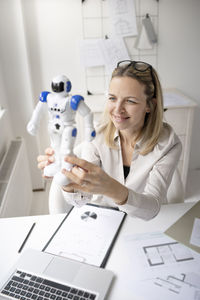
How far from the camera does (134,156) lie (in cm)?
119

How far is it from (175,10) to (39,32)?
3.66ft

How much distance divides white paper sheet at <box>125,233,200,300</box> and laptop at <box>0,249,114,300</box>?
10 cm

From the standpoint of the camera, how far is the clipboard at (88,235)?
0.88 metres

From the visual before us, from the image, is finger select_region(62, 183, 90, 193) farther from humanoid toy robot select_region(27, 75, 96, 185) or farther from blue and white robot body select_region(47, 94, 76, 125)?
blue and white robot body select_region(47, 94, 76, 125)

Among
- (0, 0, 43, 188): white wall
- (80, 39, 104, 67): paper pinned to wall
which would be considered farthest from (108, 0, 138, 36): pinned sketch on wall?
(0, 0, 43, 188): white wall

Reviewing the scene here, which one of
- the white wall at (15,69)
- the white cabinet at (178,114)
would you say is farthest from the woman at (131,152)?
the white wall at (15,69)

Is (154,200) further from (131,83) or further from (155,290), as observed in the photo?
(131,83)

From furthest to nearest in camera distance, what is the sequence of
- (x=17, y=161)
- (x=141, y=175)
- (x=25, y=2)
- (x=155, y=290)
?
(x=25, y=2), (x=17, y=161), (x=141, y=175), (x=155, y=290)

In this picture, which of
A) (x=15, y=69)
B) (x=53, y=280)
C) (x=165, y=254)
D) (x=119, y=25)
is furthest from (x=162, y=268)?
(x=119, y=25)

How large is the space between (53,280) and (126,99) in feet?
2.13

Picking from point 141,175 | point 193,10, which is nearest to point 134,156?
point 141,175

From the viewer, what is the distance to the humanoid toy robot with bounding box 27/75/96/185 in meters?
0.79

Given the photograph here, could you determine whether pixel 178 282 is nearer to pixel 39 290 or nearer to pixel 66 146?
pixel 39 290

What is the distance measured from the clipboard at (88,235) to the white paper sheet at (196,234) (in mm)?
253
